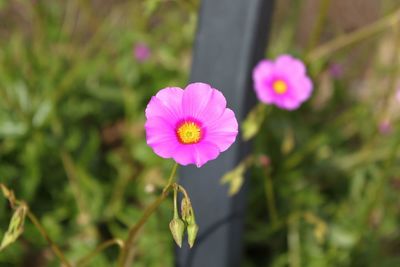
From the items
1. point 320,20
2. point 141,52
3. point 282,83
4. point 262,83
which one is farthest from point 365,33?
point 141,52

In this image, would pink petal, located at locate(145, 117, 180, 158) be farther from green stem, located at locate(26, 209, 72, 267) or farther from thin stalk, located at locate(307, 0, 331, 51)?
thin stalk, located at locate(307, 0, 331, 51)

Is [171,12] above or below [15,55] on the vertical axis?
above

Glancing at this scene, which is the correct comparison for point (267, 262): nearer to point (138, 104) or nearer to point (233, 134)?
point (138, 104)

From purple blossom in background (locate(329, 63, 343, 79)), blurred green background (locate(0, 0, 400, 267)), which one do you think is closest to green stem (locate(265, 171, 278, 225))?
blurred green background (locate(0, 0, 400, 267))

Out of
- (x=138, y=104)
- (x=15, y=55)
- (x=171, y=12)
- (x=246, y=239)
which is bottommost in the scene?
(x=246, y=239)

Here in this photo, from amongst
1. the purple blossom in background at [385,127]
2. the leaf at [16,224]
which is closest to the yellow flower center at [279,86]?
the purple blossom in background at [385,127]

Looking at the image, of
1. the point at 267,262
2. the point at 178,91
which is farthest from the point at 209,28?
the point at 267,262
